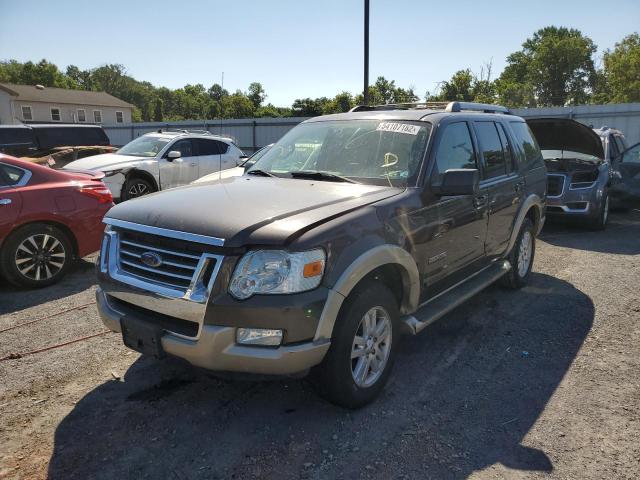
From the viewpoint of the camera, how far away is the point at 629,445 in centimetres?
287

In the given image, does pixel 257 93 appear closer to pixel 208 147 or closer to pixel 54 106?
pixel 54 106

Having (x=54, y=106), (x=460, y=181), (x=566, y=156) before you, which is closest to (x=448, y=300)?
(x=460, y=181)

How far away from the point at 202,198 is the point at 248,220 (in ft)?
2.07

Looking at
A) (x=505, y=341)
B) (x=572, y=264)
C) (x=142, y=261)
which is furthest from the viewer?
(x=572, y=264)

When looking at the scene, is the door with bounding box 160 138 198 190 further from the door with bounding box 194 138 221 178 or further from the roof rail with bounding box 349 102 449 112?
the roof rail with bounding box 349 102 449 112

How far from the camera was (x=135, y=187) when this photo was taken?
1048 cm

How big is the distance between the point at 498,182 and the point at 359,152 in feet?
5.33

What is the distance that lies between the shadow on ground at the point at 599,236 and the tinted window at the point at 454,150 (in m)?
4.67

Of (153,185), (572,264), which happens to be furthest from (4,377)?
(153,185)

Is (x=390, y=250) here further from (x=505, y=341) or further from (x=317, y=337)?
(x=505, y=341)

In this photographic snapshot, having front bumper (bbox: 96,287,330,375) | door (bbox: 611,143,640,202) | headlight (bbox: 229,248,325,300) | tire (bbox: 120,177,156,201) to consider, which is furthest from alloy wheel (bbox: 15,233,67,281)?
door (bbox: 611,143,640,202)

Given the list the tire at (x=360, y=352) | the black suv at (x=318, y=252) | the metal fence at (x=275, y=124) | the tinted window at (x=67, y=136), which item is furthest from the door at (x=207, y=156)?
the tire at (x=360, y=352)

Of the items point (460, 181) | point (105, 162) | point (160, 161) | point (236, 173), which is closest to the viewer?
point (460, 181)

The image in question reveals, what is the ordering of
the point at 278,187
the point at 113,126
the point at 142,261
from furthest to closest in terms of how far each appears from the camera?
1. the point at 113,126
2. the point at 278,187
3. the point at 142,261
